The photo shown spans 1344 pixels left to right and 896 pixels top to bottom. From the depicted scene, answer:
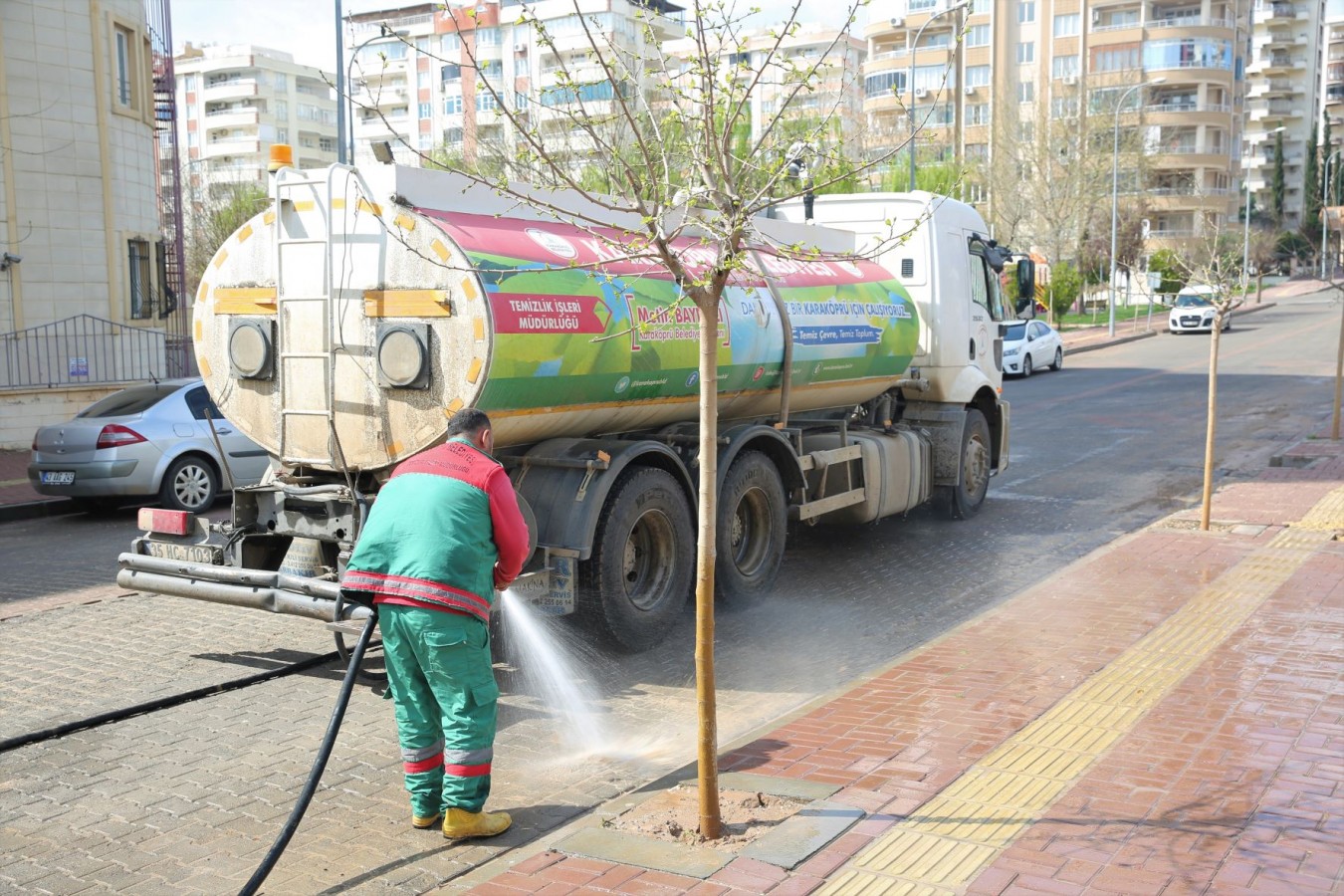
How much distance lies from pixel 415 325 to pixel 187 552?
196cm

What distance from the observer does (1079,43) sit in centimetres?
8000

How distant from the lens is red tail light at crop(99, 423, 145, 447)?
1330 cm

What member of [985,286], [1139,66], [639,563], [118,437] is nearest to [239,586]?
[639,563]

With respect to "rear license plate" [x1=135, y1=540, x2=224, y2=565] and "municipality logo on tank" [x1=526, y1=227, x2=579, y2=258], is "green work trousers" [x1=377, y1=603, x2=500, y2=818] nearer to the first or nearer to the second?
"rear license plate" [x1=135, y1=540, x2=224, y2=565]

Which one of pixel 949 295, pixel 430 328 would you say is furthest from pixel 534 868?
pixel 949 295

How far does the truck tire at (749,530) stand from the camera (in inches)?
355

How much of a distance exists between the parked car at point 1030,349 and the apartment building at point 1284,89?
3439 inches

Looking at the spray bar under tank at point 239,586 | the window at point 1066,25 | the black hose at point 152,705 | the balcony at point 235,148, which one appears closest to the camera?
the black hose at point 152,705

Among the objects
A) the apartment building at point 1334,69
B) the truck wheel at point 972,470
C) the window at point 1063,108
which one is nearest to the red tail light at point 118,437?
the truck wheel at point 972,470

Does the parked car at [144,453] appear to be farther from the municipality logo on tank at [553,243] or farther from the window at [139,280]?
the window at [139,280]

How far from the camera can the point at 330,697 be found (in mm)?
7305

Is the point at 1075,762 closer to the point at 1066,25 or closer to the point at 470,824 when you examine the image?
the point at 470,824

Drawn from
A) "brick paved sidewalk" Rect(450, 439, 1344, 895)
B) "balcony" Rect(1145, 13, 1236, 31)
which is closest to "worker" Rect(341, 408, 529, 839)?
"brick paved sidewalk" Rect(450, 439, 1344, 895)

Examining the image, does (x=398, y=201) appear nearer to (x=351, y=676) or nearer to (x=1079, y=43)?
(x=351, y=676)
